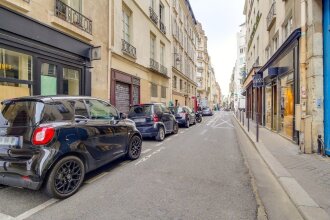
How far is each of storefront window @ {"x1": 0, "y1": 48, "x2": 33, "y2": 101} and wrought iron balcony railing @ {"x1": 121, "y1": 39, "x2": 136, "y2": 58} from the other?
6.24 meters

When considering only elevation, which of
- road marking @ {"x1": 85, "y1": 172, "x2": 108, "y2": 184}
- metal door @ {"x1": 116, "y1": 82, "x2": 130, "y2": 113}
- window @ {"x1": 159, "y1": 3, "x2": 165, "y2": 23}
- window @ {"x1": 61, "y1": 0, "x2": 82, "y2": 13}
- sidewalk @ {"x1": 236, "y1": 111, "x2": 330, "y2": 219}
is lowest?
road marking @ {"x1": 85, "y1": 172, "x2": 108, "y2": 184}

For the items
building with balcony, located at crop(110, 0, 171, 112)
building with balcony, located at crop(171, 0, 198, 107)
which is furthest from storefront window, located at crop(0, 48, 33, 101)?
building with balcony, located at crop(171, 0, 198, 107)

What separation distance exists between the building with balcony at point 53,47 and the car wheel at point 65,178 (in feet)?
13.5

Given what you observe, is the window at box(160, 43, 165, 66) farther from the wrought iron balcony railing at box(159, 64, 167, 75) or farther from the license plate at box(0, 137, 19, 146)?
the license plate at box(0, 137, 19, 146)

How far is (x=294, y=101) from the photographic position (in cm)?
876

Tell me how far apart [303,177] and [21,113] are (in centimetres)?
526

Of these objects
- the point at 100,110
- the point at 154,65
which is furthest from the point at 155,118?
the point at 154,65

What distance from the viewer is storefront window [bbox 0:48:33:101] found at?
6.70m

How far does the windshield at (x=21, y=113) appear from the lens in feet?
12.2

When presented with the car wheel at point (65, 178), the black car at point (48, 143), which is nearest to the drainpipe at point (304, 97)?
the black car at point (48, 143)

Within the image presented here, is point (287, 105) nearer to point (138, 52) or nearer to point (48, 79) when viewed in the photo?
point (48, 79)

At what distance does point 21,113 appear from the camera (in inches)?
151

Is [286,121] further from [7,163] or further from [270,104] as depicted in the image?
[7,163]

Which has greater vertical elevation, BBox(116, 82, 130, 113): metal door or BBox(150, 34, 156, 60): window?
BBox(150, 34, 156, 60): window
